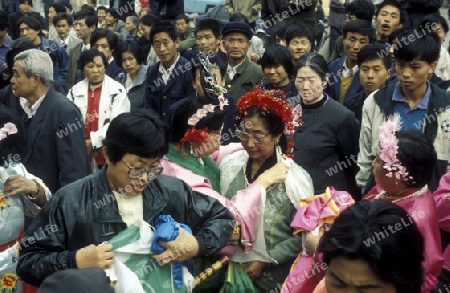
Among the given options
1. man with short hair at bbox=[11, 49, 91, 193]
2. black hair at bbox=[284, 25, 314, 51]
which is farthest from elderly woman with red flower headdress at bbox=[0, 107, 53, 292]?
black hair at bbox=[284, 25, 314, 51]

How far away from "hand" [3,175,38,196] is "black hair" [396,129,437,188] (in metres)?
1.92

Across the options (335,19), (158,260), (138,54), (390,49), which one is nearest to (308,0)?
(335,19)

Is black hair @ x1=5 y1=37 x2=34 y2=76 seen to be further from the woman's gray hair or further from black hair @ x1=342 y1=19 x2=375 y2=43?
black hair @ x1=342 y1=19 x2=375 y2=43

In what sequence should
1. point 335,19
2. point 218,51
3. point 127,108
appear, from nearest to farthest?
1. point 127,108
2. point 218,51
3. point 335,19

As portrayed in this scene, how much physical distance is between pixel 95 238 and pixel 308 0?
6428mm

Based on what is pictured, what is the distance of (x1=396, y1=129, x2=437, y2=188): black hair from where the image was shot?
11.0ft

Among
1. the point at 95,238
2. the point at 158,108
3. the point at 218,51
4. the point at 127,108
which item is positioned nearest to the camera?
the point at 95,238

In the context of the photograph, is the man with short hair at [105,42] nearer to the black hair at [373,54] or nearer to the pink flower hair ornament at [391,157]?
the black hair at [373,54]

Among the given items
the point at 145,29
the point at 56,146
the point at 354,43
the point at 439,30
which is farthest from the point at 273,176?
the point at 145,29

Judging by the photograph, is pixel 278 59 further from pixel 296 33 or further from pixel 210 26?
pixel 210 26

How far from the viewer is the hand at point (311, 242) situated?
3.31m

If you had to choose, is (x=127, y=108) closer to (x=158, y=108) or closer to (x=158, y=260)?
→ (x=158, y=108)

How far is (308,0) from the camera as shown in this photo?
28.4 feet

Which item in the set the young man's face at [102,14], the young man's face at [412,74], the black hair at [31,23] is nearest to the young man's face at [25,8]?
the young man's face at [102,14]
